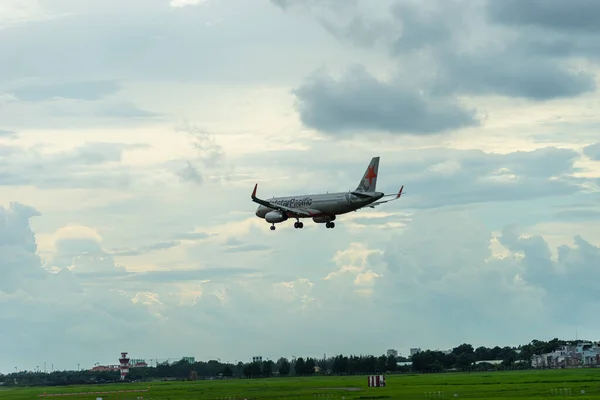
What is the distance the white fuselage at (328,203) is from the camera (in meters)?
147

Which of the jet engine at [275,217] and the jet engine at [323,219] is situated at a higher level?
the jet engine at [275,217]

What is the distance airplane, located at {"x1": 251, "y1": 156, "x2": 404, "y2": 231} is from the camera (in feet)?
483

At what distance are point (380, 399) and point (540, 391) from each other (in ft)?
98.2

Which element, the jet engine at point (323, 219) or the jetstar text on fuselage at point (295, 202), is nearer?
the jetstar text on fuselage at point (295, 202)

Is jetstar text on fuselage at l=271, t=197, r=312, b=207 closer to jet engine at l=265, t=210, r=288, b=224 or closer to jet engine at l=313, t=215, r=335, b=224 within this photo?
jet engine at l=265, t=210, r=288, b=224

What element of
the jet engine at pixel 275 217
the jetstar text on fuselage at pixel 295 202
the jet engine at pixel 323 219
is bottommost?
the jet engine at pixel 323 219

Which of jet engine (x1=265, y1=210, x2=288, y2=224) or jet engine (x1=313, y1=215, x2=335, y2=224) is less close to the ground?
jet engine (x1=265, y1=210, x2=288, y2=224)

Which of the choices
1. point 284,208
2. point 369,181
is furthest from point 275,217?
point 369,181

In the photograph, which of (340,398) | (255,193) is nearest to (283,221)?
(255,193)

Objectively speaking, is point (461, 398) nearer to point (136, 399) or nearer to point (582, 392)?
point (582, 392)

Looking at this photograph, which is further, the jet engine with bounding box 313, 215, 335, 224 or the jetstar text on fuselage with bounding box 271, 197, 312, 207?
the jet engine with bounding box 313, 215, 335, 224

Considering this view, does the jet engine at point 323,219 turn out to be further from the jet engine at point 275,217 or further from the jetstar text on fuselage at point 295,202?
the jet engine at point 275,217

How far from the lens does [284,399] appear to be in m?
164

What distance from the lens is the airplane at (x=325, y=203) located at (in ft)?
483
